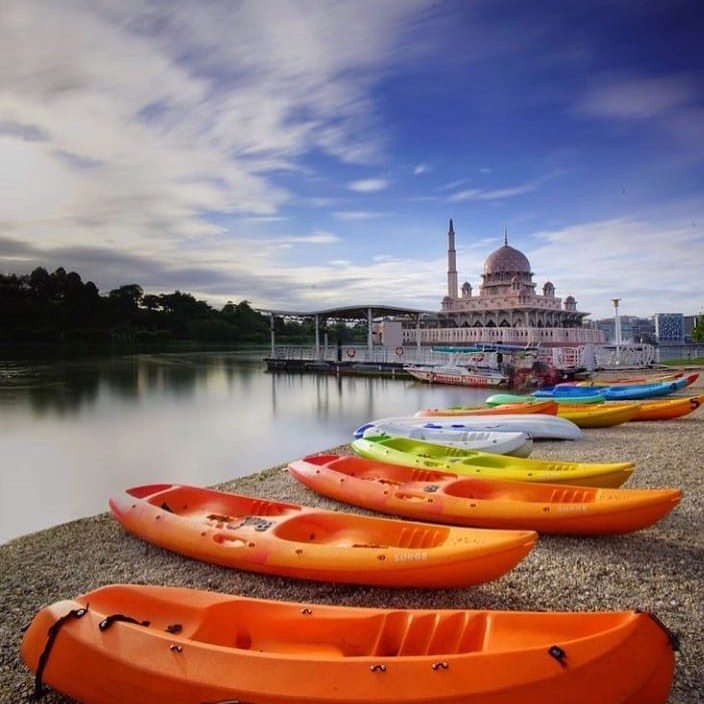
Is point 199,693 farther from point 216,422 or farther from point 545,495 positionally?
point 216,422

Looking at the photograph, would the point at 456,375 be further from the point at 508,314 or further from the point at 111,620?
the point at 111,620

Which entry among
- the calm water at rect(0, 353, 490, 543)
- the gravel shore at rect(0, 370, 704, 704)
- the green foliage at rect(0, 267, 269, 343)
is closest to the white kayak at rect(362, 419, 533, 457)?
the gravel shore at rect(0, 370, 704, 704)

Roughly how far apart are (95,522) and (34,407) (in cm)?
1839

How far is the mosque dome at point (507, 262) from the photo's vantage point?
50.4m

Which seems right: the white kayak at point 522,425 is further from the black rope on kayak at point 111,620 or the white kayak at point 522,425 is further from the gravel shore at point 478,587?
the black rope on kayak at point 111,620

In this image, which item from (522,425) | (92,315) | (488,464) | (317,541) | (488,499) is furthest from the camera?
(92,315)

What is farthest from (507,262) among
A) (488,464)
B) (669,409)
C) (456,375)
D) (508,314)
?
(488,464)

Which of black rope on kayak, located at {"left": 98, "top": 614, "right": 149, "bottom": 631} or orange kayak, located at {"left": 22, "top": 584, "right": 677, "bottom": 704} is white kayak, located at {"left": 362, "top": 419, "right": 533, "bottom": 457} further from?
black rope on kayak, located at {"left": 98, "top": 614, "right": 149, "bottom": 631}

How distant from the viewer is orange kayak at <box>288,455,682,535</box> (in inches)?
206

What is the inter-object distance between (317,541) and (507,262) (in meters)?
48.9

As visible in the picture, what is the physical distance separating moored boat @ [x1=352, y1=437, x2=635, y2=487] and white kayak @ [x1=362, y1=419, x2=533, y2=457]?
1.62ft

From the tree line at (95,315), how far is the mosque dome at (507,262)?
24367mm

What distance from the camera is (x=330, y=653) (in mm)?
3246

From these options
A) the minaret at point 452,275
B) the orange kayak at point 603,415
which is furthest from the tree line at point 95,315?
the orange kayak at point 603,415
